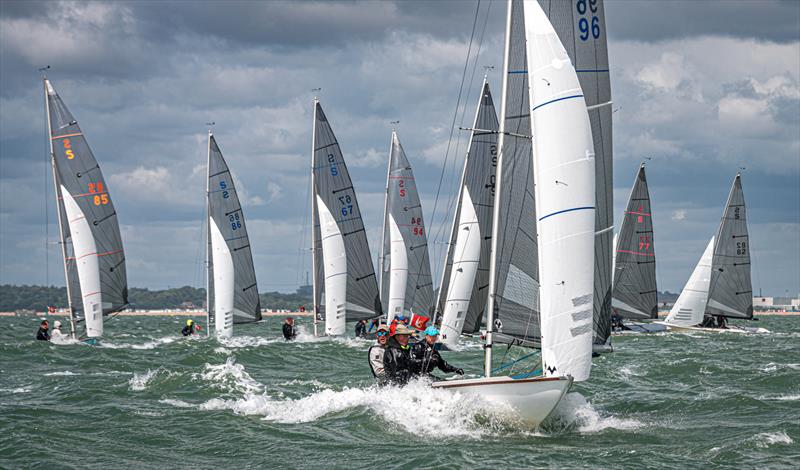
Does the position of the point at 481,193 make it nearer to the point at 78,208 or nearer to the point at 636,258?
the point at 78,208

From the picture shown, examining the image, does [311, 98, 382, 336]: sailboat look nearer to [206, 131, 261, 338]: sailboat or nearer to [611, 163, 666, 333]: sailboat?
[206, 131, 261, 338]: sailboat

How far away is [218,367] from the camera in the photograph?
25000 millimetres

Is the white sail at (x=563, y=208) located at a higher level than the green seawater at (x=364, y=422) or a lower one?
higher

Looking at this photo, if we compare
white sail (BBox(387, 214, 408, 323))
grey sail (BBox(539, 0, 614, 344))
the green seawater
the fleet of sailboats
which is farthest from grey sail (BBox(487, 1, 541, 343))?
white sail (BBox(387, 214, 408, 323))

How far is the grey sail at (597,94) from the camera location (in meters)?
16.3

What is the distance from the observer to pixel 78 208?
114 ft

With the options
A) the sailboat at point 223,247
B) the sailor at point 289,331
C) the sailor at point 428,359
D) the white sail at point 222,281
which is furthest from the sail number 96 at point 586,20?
the white sail at point 222,281

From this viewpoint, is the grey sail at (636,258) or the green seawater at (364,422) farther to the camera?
the grey sail at (636,258)

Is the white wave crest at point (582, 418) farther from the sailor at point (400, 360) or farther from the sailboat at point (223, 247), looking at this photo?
the sailboat at point (223, 247)

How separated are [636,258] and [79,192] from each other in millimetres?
25218

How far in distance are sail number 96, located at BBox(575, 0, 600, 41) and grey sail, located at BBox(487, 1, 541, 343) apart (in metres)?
0.96

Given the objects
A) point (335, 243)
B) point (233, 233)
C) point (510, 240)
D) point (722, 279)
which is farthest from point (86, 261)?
point (722, 279)

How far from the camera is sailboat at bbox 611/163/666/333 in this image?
152 ft

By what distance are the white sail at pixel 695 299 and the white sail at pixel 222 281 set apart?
22708 millimetres
